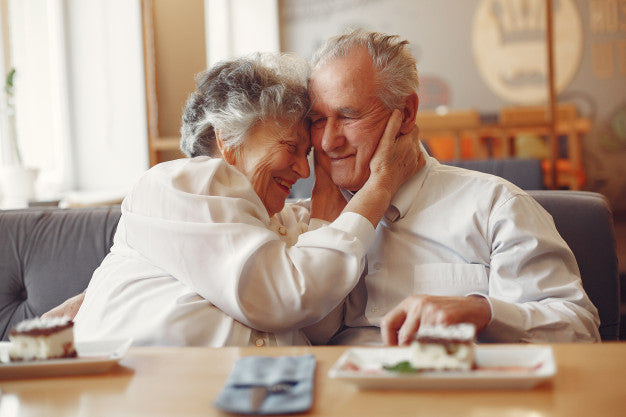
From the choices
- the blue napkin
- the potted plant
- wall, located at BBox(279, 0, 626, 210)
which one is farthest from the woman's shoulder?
wall, located at BBox(279, 0, 626, 210)

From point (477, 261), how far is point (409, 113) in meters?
0.42

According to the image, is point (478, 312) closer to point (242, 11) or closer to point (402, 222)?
point (402, 222)

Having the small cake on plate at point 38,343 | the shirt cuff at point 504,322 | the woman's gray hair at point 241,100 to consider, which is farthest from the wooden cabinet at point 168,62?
A: the small cake on plate at point 38,343

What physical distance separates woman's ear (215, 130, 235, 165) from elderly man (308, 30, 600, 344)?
216 millimetres

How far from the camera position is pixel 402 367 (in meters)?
0.93

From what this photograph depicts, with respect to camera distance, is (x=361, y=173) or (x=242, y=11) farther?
(x=242, y=11)

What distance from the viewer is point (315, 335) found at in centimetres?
175

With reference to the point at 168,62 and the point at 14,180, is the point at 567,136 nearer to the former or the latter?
the point at 168,62

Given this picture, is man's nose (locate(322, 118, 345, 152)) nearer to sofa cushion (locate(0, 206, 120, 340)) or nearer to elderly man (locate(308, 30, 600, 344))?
elderly man (locate(308, 30, 600, 344))

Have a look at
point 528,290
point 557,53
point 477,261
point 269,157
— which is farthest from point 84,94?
point 557,53

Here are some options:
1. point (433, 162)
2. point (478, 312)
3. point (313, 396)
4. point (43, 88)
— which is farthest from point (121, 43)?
point (313, 396)

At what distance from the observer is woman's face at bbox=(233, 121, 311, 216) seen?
5.62 ft

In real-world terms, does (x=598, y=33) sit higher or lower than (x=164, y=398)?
higher

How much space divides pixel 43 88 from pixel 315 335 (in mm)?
3383
